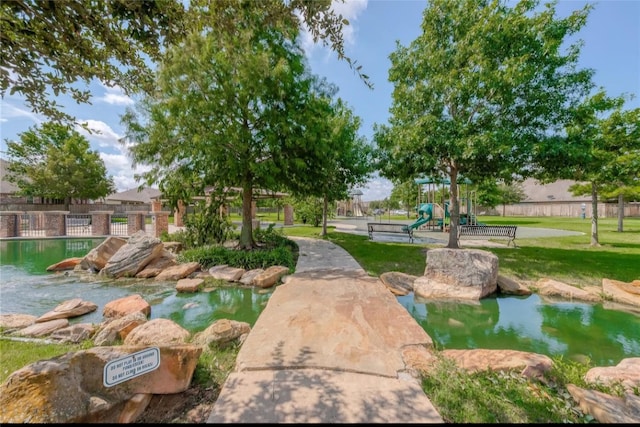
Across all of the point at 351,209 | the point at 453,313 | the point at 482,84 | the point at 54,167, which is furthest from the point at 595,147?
the point at 351,209

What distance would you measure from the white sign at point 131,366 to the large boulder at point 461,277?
5605 millimetres

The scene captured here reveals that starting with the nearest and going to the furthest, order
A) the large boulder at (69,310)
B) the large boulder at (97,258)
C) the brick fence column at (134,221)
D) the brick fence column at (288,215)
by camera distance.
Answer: the large boulder at (69,310)
the large boulder at (97,258)
the brick fence column at (134,221)
the brick fence column at (288,215)

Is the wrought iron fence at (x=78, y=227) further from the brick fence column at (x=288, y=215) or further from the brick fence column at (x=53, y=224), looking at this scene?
the brick fence column at (x=288, y=215)

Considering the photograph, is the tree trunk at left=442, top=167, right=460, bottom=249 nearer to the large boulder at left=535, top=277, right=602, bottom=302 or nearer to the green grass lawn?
the green grass lawn

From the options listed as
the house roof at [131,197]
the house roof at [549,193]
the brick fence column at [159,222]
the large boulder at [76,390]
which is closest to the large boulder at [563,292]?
the large boulder at [76,390]

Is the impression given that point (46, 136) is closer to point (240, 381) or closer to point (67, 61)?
point (67, 61)

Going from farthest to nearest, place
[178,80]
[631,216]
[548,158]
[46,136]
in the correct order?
[631,216]
[46,136]
[548,158]
[178,80]

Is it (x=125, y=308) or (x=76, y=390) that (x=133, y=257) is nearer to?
(x=125, y=308)

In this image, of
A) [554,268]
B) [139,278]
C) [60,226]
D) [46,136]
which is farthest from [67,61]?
[46,136]

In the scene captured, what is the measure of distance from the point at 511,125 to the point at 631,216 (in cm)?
4200

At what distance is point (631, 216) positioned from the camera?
109ft

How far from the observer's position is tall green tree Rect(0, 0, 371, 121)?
Answer: 7.27ft

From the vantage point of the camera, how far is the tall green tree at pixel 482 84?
23.6ft

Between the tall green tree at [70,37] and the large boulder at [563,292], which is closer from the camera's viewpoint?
the tall green tree at [70,37]
